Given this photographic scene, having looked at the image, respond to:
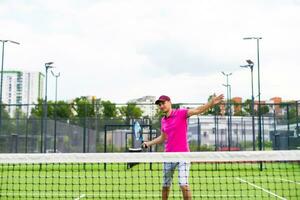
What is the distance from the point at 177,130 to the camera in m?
6.66

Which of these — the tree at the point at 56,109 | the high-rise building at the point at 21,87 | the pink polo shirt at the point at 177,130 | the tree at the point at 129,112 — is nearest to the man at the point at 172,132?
the pink polo shirt at the point at 177,130

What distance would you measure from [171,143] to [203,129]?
25.5m

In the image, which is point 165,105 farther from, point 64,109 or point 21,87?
point 21,87

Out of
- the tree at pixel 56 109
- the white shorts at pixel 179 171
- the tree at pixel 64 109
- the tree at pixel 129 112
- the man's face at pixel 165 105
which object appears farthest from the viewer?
the tree at pixel 129 112

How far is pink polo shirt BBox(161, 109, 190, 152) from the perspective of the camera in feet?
21.9

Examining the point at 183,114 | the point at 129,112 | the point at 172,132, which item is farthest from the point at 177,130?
the point at 129,112

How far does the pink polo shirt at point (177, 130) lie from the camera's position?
21.9 ft

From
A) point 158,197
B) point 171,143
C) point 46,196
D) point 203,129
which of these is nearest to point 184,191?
point 171,143

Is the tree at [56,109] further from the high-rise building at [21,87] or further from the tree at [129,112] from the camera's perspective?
the high-rise building at [21,87]

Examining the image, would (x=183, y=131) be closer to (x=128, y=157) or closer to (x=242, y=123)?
(x=128, y=157)

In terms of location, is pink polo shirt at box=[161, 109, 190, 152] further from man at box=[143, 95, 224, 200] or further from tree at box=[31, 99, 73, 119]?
tree at box=[31, 99, 73, 119]

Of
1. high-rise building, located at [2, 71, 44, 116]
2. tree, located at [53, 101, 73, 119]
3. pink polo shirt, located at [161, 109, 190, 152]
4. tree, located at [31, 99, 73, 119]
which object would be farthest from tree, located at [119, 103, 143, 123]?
high-rise building, located at [2, 71, 44, 116]

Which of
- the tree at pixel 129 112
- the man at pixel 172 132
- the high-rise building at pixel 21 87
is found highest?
the high-rise building at pixel 21 87

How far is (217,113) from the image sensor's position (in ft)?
97.6
